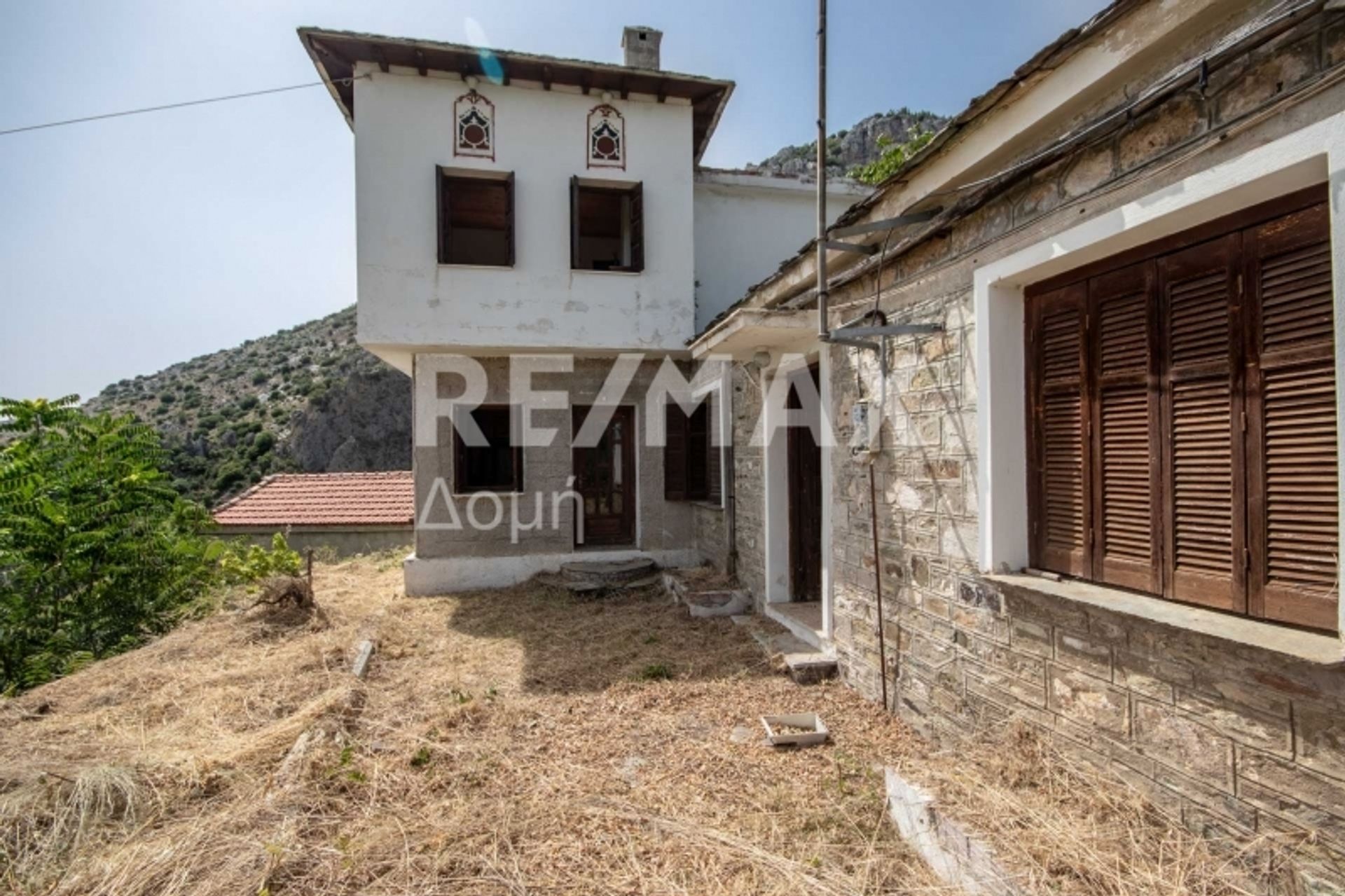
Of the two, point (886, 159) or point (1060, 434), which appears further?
point (886, 159)

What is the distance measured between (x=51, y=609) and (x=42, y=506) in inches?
54.7

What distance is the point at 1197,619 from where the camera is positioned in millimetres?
2500

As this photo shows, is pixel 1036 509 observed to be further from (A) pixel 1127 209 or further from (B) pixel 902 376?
(A) pixel 1127 209

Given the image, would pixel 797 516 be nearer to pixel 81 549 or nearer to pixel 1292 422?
pixel 1292 422

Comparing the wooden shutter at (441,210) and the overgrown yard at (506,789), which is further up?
the wooden shutter at (441,210)

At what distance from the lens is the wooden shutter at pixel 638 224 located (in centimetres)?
923

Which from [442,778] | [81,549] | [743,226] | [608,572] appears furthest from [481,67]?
[442,778]

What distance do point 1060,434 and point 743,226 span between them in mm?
7943

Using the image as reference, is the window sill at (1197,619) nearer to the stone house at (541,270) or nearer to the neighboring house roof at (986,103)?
the neighboring house roof at (986,103)

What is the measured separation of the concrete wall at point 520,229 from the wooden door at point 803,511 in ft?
9.94

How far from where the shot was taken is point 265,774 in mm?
3988

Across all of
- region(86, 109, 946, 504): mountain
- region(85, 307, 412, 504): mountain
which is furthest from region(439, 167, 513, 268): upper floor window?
region(85, 307, 412, 504): mountain

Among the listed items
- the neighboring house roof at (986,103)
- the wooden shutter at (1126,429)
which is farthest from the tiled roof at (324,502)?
the wooden shutter at (1126,429)

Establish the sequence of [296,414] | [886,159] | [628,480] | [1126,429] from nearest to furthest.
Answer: [1126,429] < [628,480] < [886,159] < [296,414]
